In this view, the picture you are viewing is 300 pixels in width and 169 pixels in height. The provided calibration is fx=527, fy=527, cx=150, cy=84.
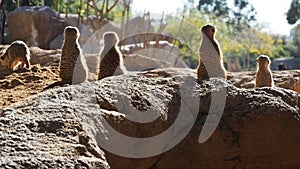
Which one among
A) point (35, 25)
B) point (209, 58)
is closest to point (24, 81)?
point (209, 58)

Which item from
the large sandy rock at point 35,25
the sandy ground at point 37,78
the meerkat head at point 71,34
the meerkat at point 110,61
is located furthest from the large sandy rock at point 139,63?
the large sandy rock at point 35,25

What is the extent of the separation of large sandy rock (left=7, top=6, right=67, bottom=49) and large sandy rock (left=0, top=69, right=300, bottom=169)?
1349cm

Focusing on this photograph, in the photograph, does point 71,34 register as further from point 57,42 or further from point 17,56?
point 57,42

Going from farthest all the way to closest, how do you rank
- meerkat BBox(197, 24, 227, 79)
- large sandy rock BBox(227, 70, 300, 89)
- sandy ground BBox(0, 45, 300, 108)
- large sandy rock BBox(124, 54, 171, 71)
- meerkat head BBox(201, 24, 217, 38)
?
large sandy rock BBox(124, 54, 171, 71)
large sandy rock BBox(227, 70, 300, 89)
meerkat head BBox(201, 24, 217, 38)
meerkat BBox(197, 24, 227, 79)
sandy ground BBox(0, 45, 300, 108)

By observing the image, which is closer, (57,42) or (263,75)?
(263,75)

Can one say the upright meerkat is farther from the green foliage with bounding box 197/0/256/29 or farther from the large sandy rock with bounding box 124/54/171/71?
the green foliage with bounding box 197/0/256/29

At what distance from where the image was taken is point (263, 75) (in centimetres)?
847

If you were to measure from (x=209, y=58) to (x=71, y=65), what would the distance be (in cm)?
197

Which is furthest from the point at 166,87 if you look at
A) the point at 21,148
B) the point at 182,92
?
the point at 21,148

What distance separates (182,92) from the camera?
4910 mm

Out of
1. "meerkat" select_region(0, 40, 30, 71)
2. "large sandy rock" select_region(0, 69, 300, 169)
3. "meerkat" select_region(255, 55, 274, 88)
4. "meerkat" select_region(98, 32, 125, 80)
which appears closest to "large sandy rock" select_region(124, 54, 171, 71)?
"meerkat" select_region(0, 40, 30, 71)

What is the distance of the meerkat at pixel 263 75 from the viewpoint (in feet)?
26.7

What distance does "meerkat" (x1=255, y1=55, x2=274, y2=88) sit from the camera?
321 inches

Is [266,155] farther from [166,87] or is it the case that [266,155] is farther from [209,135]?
[166,87]
